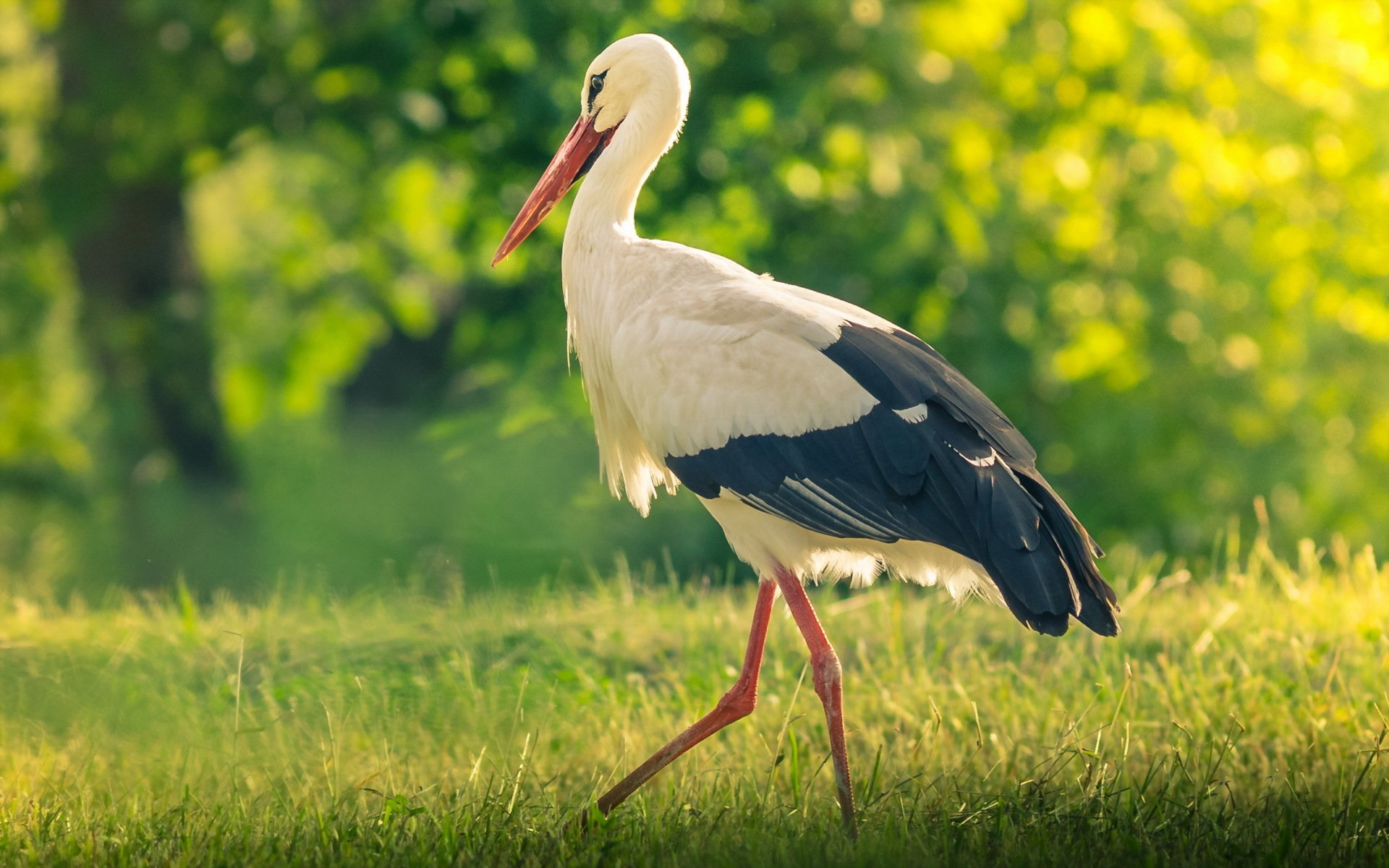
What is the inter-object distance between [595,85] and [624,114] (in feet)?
0.43

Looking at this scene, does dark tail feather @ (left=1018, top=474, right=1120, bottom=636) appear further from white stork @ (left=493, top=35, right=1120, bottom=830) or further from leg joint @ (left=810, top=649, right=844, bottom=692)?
leg joint @ (left=810, top=649, right=844, bottom=692)

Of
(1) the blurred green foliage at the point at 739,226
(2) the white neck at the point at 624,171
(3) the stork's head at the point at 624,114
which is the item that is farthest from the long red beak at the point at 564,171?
(1) the blurred green foliage at the point at 739,226

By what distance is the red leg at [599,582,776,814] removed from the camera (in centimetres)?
354

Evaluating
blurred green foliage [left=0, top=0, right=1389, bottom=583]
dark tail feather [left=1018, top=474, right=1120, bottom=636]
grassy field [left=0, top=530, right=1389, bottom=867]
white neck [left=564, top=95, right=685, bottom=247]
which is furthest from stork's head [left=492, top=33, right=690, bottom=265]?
blurred green foliage [left=0, top=0, right=1389, bottom=583]

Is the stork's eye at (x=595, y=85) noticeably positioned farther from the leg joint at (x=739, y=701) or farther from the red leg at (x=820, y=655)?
the leg joint at (x=739, y=701)

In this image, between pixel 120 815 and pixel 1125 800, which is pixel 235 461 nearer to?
pixel 120 815

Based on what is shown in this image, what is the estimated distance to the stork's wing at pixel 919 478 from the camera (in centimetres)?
335

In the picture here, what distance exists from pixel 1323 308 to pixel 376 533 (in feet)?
19.9

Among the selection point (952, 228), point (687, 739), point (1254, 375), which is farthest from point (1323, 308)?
point (687, 739)

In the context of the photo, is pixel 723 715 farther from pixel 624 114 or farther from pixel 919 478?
pixel 624 114

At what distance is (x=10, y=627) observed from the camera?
4926 millimetres

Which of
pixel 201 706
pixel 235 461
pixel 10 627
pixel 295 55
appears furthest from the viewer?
pixel 235 461

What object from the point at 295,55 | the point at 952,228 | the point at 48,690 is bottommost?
the point at 48,690

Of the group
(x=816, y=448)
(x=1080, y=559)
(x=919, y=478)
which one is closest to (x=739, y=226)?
(x=816, y=448)
